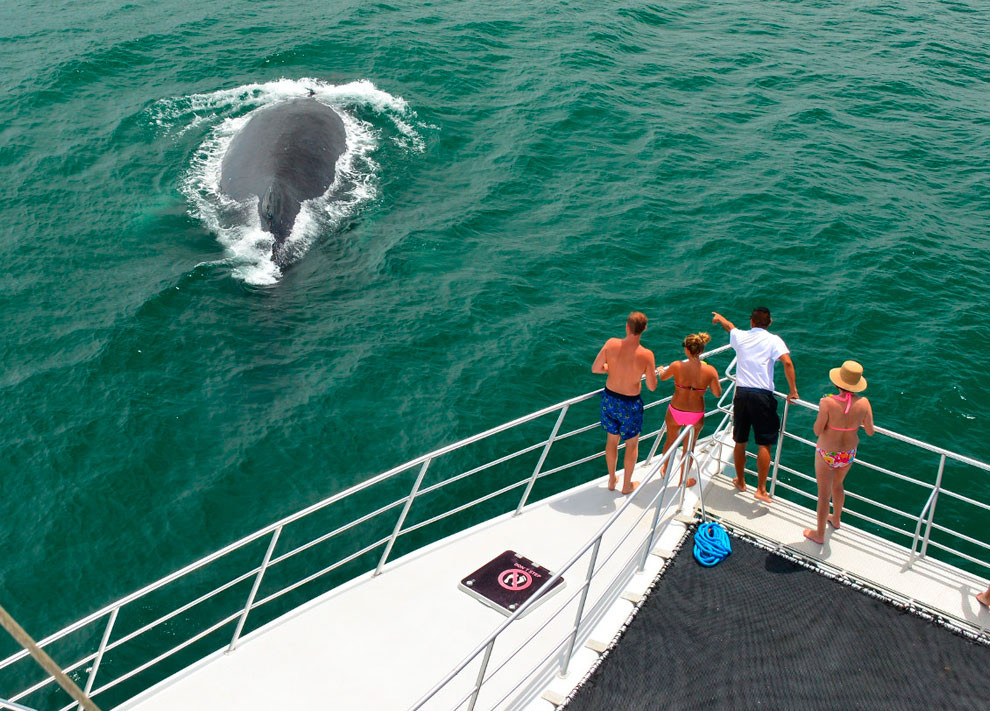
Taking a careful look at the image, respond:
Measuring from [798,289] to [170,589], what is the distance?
51.8 ft

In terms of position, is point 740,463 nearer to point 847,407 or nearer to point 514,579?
point 847,407

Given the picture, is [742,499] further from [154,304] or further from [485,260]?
[154,304]

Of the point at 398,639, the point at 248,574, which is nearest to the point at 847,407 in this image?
the point at 398,639

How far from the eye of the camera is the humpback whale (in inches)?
909

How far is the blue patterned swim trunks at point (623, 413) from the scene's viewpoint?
1080 centimetres

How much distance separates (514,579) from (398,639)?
150cm

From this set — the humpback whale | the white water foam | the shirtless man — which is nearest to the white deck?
the shirtless man

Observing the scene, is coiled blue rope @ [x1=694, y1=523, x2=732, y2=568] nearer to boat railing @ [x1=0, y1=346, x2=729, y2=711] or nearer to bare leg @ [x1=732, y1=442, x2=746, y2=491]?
bare leg @ [x1=732, y1=442, x2=746, y2=491]

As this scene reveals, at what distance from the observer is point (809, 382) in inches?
718

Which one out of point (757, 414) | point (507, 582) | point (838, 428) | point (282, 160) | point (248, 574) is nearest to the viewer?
point (248, 574)

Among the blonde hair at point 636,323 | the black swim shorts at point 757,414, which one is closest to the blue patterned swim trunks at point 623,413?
the blonde hair at point 636,323

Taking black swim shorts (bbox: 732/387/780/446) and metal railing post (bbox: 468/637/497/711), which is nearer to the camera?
metal railing post (bbox: 468/637/497/711)

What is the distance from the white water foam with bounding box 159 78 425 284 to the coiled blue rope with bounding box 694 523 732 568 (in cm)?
1427

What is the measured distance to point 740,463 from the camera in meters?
10.9
